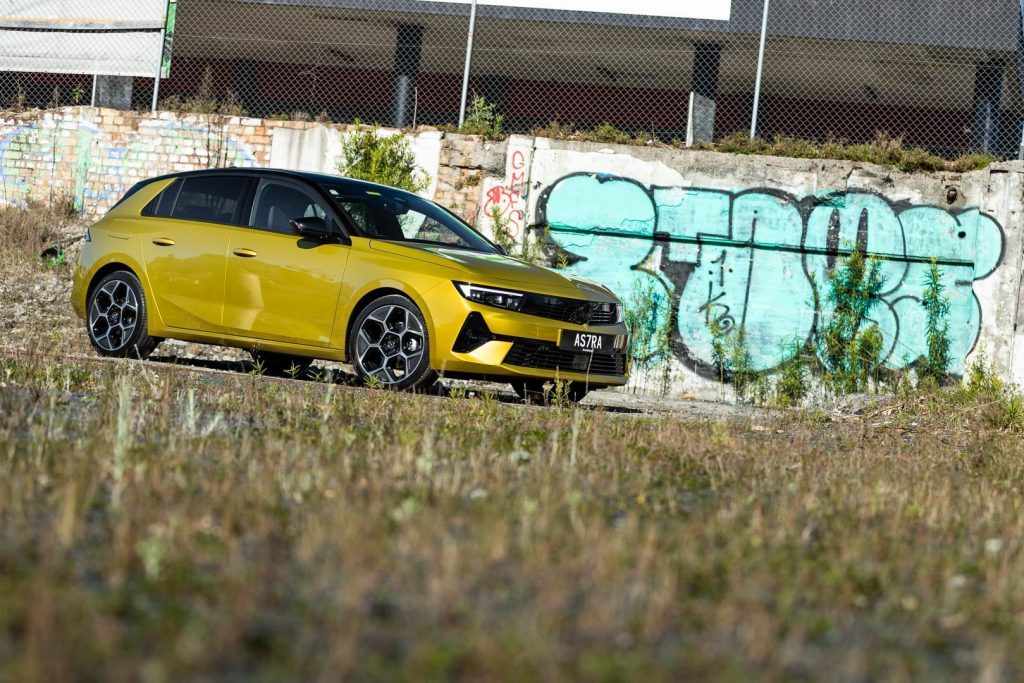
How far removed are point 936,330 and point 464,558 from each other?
11774mm

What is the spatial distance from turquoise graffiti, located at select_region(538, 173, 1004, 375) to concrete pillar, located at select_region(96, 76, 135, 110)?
6.12 metres

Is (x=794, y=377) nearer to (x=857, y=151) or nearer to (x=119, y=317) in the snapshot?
(x=857, y=151)

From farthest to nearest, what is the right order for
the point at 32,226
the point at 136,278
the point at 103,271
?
the point at 32,226 → the point at 103,271 → the point at 136,278

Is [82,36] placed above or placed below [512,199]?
above

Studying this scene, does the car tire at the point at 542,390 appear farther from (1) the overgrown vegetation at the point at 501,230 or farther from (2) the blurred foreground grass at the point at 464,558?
(1) the overgrown vegetation at the point at 501,230

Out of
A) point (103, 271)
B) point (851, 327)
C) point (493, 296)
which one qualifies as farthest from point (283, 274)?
point (851, 327)

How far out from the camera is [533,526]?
12.5 feet

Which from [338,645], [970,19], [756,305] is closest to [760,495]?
[338,645]

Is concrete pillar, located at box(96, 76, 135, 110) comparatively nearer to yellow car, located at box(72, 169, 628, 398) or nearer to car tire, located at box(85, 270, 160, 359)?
yellow car, located at box(72, 169, 628, 398)

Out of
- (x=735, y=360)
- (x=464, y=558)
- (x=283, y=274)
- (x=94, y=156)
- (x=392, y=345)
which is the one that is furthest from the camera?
(x=94, y=156)

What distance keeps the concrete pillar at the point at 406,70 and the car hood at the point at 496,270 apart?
881 centimetres

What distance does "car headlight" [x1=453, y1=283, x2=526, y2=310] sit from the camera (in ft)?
28.1

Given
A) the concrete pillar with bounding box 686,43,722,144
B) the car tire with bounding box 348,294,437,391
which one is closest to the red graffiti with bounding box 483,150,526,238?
the concrete pillar with bounding box 686,43,722,144

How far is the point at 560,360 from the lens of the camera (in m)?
8.96
